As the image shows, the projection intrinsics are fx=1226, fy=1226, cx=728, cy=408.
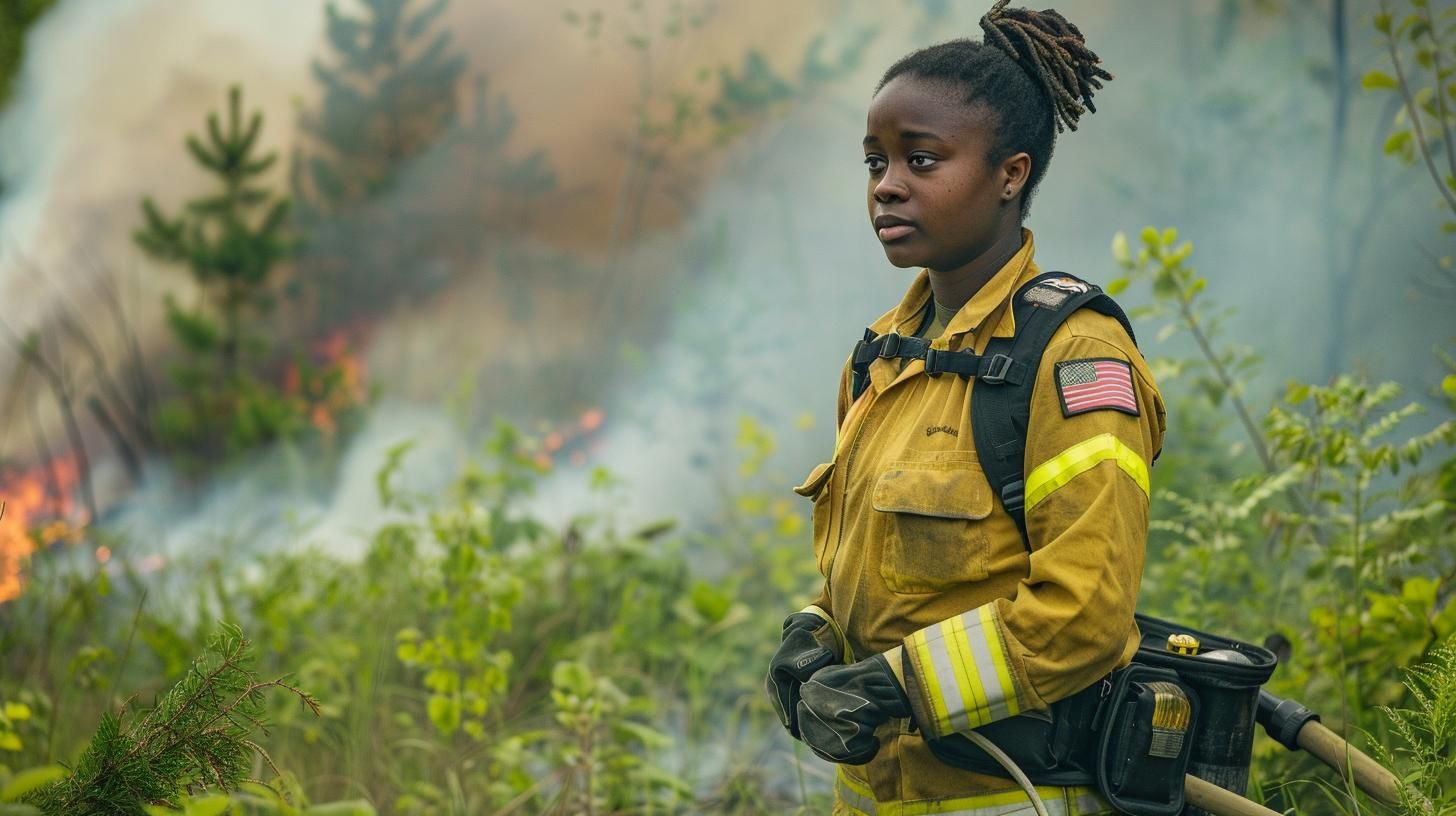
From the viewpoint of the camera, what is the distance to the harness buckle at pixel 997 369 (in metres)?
1.64

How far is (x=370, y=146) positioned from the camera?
6.79m

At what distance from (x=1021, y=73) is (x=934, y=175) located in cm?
22

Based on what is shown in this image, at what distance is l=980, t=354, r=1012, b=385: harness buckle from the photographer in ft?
5.38

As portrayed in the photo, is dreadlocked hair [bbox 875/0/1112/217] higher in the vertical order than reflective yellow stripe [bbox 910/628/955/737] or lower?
higher

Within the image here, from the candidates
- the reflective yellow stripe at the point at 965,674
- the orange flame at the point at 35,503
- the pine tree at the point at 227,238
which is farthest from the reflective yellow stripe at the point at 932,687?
the pine tree at the point at 227,238

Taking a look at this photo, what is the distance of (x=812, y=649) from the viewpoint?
1.77 m

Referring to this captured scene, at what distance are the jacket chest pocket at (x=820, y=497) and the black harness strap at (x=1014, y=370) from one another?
26 cm

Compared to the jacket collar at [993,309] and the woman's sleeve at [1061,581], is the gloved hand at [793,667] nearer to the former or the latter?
the woman's sleeve at [1061,581]

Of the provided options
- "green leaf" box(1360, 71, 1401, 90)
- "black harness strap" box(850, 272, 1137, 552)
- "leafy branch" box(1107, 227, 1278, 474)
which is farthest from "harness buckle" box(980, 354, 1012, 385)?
"green leaf" box(1360, 71, 1401, 90)

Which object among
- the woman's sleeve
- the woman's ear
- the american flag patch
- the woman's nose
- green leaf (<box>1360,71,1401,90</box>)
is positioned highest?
green leaf (<box>1360,71,1401,90</box>)

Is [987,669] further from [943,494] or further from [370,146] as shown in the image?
[370,146]

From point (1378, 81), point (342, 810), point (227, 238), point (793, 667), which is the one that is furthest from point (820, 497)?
point (227, 238)

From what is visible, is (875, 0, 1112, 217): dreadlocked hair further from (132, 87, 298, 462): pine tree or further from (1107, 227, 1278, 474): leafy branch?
(132, 87, 298, 462): pine tree

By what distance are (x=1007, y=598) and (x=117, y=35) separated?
6906mm
